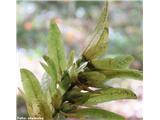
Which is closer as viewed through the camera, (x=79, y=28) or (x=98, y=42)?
(x=98, y=42)

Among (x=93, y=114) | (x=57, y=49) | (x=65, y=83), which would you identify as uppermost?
(x=57, y=49)

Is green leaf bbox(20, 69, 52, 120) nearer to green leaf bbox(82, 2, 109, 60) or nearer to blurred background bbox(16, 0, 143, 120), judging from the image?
blurred background bbox(16, 0, 143, 120)

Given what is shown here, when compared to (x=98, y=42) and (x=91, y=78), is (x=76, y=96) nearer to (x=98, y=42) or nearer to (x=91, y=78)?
(x=91, y=78)

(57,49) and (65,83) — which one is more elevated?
(57,49)

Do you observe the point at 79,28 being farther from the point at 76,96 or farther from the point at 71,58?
the point at 76,96

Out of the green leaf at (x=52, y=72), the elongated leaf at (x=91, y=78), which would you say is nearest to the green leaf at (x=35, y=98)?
the green leaf at (x=52, y=72)

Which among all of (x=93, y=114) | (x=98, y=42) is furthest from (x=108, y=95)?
(x=98, y=42)
